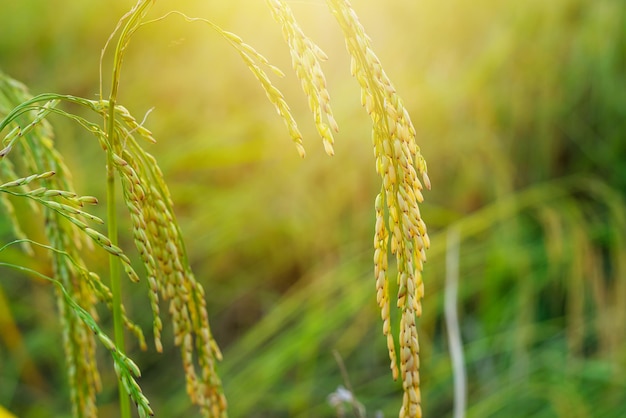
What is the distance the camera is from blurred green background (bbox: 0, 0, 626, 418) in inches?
104

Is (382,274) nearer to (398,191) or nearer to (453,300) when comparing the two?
(398,191)

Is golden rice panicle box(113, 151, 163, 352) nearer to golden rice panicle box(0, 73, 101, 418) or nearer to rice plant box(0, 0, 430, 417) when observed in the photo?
rice plant box(0, 0, 430, 417)

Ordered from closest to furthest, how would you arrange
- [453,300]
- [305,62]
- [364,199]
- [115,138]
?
[305,62], [115,138], [453,300], [364,199]

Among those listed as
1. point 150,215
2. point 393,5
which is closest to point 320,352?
point 393,5

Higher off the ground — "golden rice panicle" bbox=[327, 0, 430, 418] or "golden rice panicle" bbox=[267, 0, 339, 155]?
"golden rice panicle" bbox=[267, 0, 339, 155]

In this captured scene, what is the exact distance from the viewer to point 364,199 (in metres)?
3.09

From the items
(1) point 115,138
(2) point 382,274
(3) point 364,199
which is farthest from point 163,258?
(3) point 364,199

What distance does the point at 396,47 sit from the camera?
3400 mm

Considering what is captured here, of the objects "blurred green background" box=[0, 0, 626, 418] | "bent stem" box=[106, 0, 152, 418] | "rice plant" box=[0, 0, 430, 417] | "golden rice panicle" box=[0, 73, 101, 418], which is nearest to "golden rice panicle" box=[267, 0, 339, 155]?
"rice plant" box=[0, 0, 430, 417]

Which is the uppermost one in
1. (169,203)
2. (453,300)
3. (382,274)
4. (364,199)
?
(169,203)

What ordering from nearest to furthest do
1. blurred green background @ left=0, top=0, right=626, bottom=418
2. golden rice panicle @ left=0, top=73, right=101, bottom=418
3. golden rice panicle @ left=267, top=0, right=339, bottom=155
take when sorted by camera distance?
golden rice panicle @ left=267, top=0, right=339, bottom=155 → golden rice panicle @ left=0, top=73, right=101, bottom=418 → blurred green background @ left=0, top=0, right=626, bottom=418

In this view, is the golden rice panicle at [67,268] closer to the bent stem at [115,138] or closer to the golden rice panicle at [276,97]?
the bent stem at [115,138]

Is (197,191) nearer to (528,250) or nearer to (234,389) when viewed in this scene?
(234,389)

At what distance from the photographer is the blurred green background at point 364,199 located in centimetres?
264
